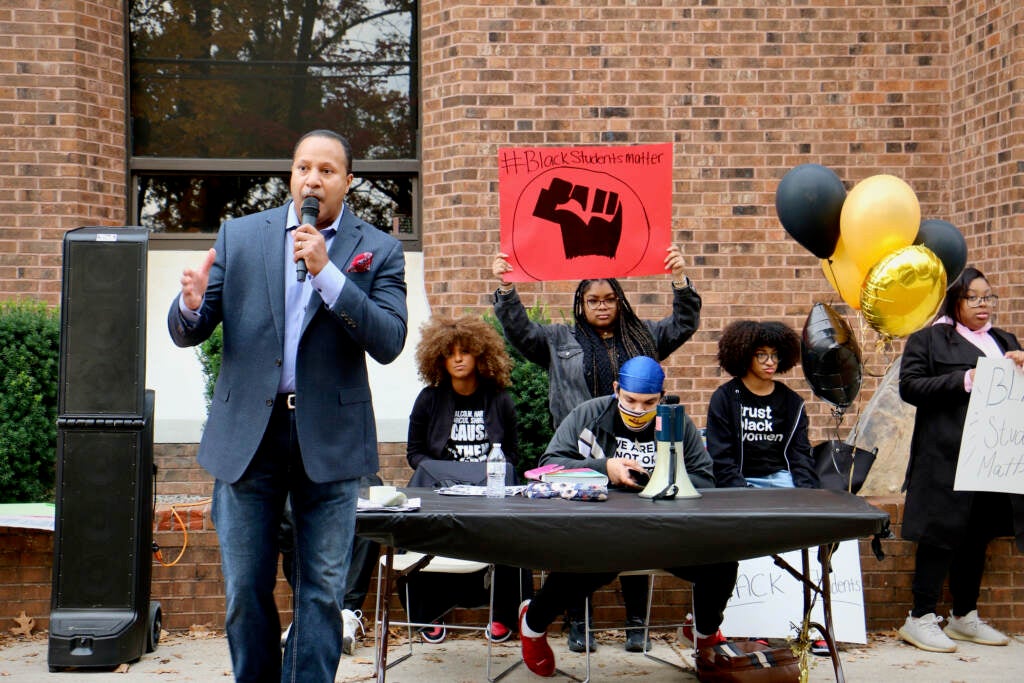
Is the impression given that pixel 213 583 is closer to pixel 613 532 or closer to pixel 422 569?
pixel 422 569

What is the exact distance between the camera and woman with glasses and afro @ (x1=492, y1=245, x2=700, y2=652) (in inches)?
227

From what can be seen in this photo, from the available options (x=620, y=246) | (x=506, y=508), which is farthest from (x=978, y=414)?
(x=506, y=508)

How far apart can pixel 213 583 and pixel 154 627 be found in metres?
0.44

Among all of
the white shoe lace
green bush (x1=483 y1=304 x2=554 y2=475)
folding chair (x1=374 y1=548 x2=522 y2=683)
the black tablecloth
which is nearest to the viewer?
the black tablecloth

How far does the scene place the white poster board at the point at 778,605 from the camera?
573 centimetres

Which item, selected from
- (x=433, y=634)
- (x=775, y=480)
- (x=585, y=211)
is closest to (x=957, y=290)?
(x=775, y=480)

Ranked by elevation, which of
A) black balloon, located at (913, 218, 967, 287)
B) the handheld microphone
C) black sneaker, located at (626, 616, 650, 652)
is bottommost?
black sneaker, located at (626, 616, 650, 652)

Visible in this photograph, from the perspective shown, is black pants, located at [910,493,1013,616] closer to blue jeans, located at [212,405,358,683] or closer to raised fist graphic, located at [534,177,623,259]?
raised fist graphic, located at [534,177,623,259]

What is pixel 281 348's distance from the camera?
3479mm

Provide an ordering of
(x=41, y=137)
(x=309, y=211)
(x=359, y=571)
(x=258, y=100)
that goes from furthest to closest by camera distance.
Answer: (x=258, y=100)
(x=41, y=137)
(x=359, y=571)
(x=309, y=211)

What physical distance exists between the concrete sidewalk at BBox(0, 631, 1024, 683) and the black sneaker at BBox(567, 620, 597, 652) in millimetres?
35

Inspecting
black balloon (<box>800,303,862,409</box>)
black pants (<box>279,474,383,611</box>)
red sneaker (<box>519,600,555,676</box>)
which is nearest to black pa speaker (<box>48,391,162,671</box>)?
black pants (<box>279,474,383,611</box>)

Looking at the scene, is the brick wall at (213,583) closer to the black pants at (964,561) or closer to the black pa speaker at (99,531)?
the black pants at (964,561)

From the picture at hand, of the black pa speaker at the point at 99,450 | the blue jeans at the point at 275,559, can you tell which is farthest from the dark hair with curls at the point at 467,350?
the blue jeans at the point at 275,559
